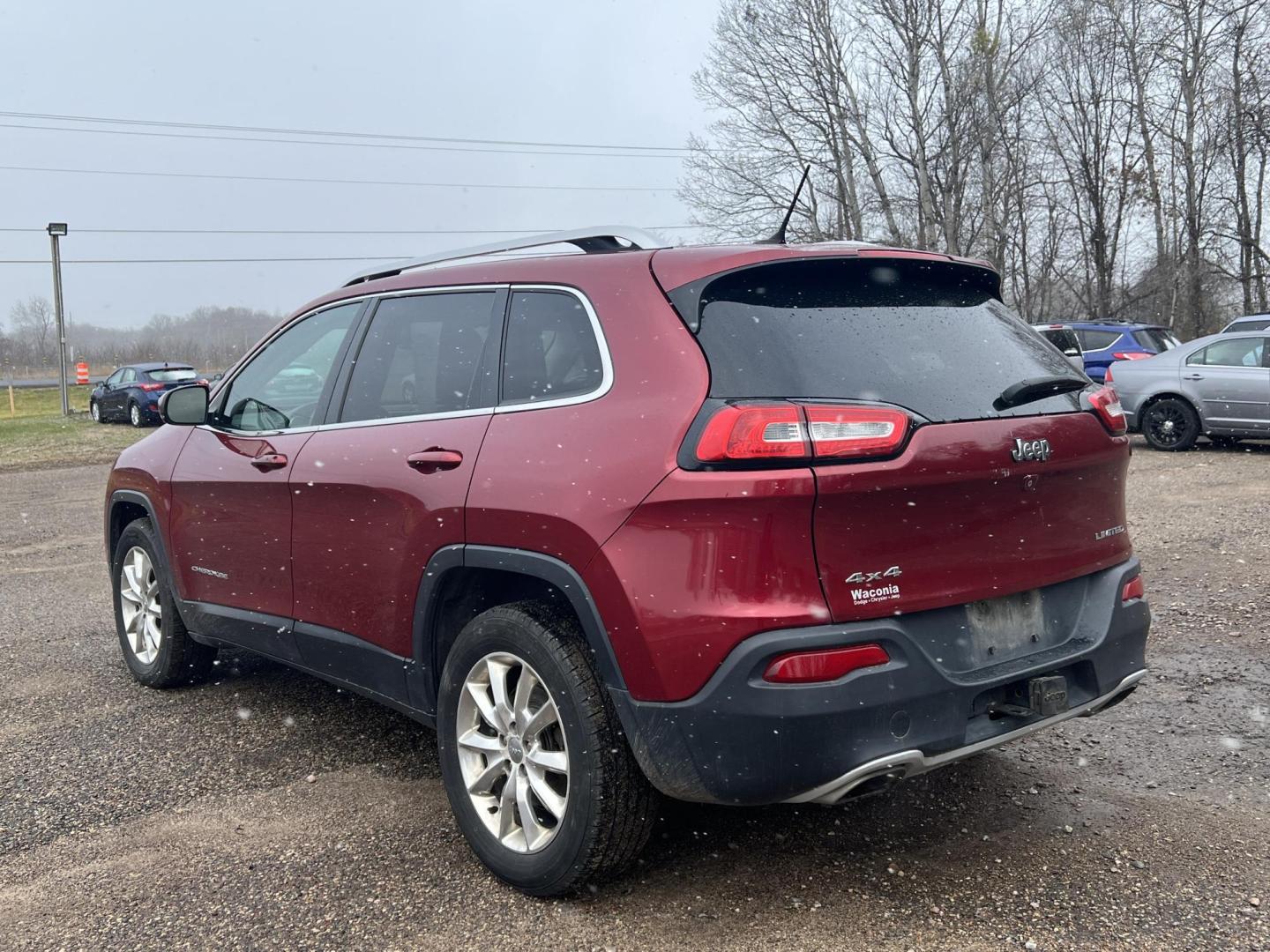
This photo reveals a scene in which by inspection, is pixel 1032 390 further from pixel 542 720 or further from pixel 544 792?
pixel 544 792

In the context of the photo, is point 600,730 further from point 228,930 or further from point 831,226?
point 831,226

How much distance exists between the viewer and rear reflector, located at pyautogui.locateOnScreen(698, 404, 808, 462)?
2.49m

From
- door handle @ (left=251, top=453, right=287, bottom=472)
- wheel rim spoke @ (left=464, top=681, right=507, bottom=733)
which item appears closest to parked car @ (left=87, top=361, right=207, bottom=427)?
door handle @ (left=251, top=453, right=287, bottom=472)

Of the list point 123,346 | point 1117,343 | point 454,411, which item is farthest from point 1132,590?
point 123,346

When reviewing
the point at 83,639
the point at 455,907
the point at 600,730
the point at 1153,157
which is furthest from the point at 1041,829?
the point at 1153,157

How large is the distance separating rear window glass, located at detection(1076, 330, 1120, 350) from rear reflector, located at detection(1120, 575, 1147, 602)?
15.7 meters

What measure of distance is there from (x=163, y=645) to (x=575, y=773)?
2.90 meters

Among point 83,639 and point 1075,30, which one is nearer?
point 83,639

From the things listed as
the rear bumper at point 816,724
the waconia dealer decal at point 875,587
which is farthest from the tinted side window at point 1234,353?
the waconia dealer decal at point 875,587

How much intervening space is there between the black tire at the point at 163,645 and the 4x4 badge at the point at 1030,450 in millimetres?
3689

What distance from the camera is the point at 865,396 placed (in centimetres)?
261

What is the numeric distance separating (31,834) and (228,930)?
1.10 m

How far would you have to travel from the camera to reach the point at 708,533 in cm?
250

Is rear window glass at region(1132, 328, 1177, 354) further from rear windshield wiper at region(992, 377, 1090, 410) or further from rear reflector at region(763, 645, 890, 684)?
rear reflector at region(763, 645, 890, 684)
